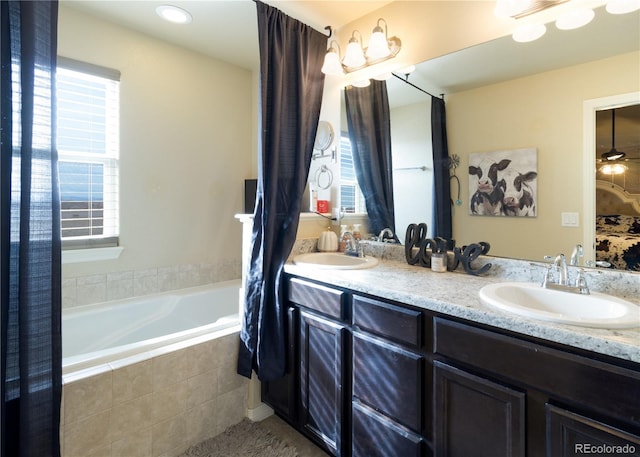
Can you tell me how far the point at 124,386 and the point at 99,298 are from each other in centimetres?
112

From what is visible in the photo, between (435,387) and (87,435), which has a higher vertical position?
(435,387)

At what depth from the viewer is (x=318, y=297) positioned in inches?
64.2

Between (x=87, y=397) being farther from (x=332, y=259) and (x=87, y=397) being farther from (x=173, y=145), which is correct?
(x=173, y=145)

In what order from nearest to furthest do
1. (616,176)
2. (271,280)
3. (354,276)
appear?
(616,176), (354,276), (271,280)

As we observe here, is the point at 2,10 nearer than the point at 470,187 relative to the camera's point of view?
Yes

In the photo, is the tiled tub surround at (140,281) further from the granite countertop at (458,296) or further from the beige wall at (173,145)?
the granite countertop at (458,296)

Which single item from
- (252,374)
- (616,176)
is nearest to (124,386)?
(252,374)

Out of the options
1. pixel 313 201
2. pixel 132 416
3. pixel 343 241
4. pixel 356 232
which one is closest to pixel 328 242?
pixel 343 241

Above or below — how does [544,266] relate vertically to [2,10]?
below

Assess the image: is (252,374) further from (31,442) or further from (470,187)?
(470,187)

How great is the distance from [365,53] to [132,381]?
216 cm

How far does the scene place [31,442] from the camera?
1.17m

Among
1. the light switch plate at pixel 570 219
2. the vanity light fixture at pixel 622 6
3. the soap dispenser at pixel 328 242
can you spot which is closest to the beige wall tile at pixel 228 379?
the soap dispenser at pixel 328 242

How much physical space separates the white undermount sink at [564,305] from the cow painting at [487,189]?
0.45 m
